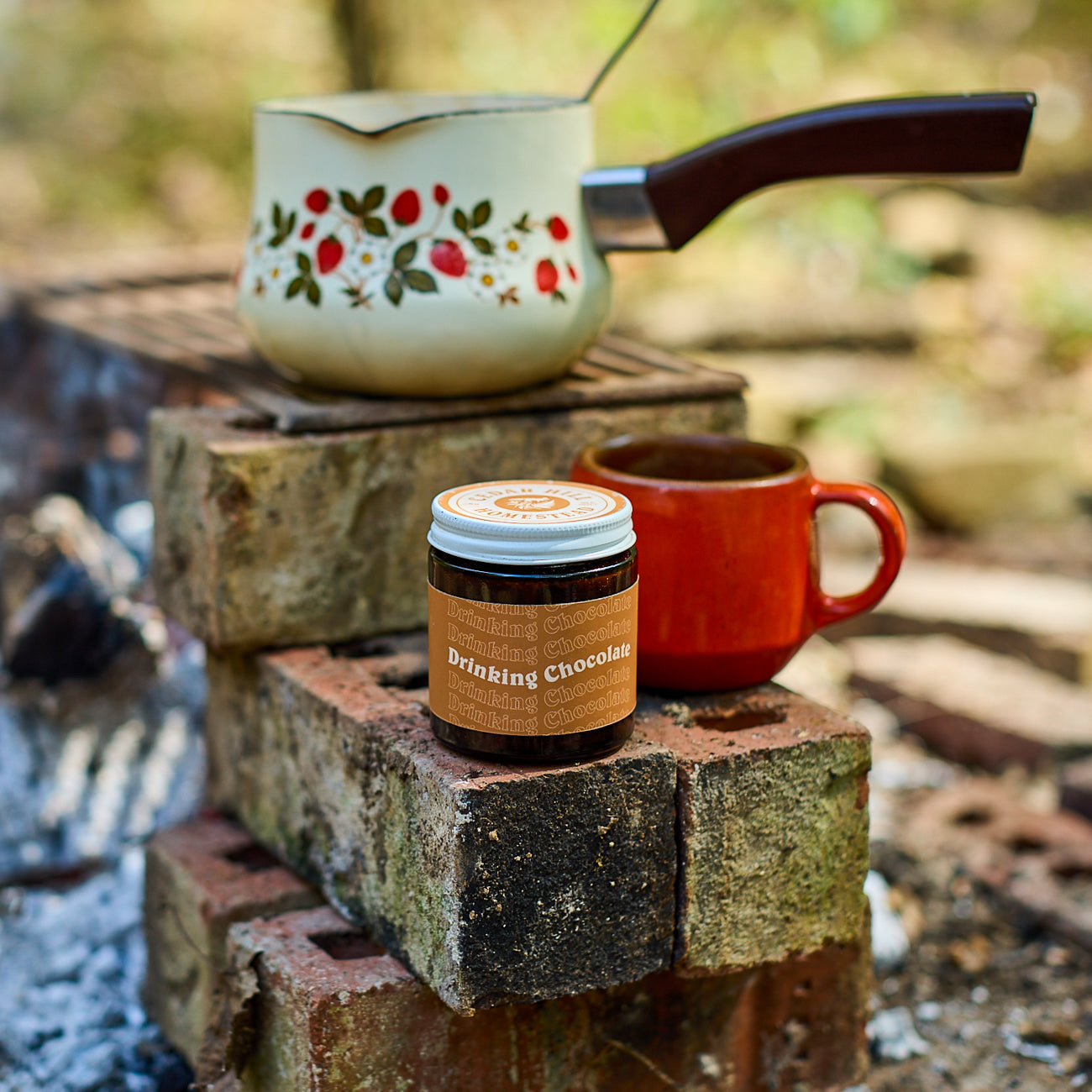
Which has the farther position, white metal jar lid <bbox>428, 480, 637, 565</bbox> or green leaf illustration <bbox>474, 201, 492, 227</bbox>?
green leaf illustration <bbox>474, 201, 492, 227</bbox>

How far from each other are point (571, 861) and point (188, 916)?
521 millimetres

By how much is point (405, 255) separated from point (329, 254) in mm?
79

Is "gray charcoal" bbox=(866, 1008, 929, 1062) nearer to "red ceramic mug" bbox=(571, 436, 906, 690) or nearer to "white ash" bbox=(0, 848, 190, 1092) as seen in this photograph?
"red ceramic mug" bbox=(571, 436, 906, 690)

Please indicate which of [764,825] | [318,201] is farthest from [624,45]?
[764,825]

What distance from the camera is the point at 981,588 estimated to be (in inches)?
112

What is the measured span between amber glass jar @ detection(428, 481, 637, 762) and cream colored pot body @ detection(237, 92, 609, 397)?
306mm

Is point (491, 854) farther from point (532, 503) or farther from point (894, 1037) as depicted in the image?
point (894, 1037)

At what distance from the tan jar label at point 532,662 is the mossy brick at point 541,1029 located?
0.95 feet

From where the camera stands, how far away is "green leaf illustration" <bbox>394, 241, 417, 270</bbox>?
1305 millimetres

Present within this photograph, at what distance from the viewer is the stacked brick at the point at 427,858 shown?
107 centimetres

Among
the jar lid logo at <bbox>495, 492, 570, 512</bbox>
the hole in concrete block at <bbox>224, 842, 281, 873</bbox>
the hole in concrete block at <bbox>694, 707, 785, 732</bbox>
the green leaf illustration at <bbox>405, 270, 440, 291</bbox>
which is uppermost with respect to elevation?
the green leaf illustration at <bbox>405, 270, 440, 291</bbox>

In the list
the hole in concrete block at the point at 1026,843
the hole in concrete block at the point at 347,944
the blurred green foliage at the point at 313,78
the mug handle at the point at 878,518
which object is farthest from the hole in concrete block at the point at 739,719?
the blurred green foliage at the point at 313,78

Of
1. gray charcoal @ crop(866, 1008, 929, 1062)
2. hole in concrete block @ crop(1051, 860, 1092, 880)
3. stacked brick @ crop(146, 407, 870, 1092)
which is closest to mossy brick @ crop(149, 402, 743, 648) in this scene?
stacked brick @ crop(146, 407, 870, 1092)

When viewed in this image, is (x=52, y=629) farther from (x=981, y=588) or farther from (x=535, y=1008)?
(x=981, y=588)
